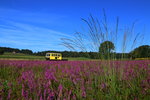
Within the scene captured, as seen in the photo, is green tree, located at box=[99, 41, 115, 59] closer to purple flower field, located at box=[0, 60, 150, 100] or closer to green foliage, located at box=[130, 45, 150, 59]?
purple flower field, located at box=[0, 60, 150, 100]

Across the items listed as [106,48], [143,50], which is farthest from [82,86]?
[143,50]

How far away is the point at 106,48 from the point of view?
11.8ft

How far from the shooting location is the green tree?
348cm

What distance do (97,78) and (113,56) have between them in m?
0.63

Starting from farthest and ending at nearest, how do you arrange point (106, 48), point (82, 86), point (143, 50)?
point (143, 50)
point (106, 48)
point (82, 86)

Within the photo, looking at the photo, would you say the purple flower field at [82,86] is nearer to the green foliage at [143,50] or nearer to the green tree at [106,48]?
the green tree at [106,48]

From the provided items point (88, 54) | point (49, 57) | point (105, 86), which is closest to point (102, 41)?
point (88, 54)

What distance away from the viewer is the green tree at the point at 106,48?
3.48 metres

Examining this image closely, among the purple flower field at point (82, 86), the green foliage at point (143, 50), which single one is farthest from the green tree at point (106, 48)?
the green foliage at point (143, 50)

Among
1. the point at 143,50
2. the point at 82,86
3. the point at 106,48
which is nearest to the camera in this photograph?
the point at 82,86

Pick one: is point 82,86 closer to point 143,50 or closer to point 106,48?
point 106,48

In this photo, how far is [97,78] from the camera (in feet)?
10.6

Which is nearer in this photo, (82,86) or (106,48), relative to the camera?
(82,86)

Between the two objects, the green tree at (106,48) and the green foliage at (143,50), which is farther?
the green foliage at (143,50)
